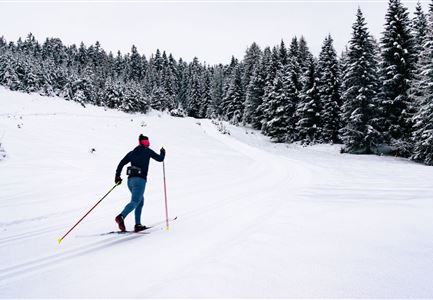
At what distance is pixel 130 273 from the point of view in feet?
13.7

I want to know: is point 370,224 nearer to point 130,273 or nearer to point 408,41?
point 130,273

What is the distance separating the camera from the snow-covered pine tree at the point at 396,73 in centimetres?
2611

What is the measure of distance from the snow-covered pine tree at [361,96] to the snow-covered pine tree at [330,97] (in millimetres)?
4913

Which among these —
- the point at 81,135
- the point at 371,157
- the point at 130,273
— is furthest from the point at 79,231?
the point at 371,157

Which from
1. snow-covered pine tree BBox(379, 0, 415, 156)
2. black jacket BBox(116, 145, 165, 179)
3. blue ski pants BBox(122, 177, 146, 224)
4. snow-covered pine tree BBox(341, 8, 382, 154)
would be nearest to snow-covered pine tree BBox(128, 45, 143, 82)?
snow-covered pine tree BBox(341, 8, 382, 154)

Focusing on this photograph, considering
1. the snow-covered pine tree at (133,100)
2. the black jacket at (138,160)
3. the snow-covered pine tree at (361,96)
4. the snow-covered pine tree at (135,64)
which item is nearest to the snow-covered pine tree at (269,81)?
the snow-covered pine tree at (361,96)

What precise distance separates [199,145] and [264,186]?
1327cm

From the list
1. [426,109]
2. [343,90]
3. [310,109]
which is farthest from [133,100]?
[426,109]

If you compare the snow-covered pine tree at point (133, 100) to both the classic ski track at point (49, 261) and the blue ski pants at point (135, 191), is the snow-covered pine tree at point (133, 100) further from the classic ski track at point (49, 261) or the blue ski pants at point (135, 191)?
A: the classic ski track at point (49, 261)

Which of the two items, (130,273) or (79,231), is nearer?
(130,273)

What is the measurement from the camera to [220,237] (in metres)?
5.63

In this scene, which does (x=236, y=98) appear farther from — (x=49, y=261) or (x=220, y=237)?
(x=49, y=261)

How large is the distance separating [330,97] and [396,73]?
815cm

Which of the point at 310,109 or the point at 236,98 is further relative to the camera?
the point at 236,98
